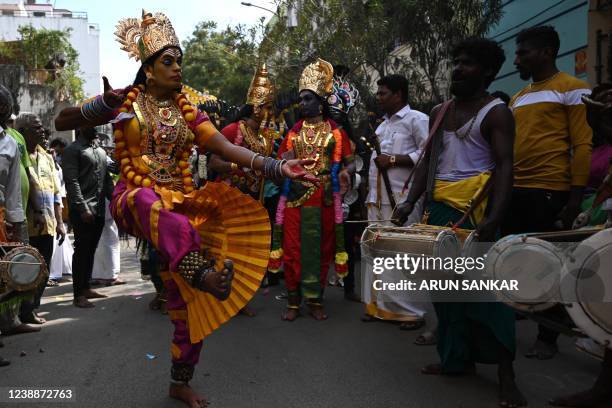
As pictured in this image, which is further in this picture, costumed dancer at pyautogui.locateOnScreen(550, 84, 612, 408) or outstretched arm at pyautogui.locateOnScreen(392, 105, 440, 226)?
outstretched arm at pyautogui.locateOnScreen(392, 105, 440, 226)

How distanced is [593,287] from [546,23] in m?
8.92

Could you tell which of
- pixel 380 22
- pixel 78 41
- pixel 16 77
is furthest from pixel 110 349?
pixel 78 41

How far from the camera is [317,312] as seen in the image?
19.1 ft

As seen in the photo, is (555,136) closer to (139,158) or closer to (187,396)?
(139,158)

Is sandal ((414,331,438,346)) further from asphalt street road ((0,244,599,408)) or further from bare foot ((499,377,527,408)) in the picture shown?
bare foot ((499,377,527,408))

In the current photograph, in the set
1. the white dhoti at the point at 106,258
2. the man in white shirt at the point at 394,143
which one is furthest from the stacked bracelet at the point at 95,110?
the white dhoti at the point at 106,258

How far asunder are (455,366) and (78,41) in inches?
2233

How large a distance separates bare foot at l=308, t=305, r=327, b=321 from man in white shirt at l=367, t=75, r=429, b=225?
1047 millimetres

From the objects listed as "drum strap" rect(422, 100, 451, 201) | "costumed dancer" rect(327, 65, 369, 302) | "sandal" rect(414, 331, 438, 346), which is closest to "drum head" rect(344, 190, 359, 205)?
"costumed dancer" rect(327, 65, 369, 302)

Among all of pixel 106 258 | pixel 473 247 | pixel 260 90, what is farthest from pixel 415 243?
pixel 106 258

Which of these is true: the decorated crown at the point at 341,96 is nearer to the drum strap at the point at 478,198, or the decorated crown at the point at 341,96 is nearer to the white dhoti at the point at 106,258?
the drum strap at the point at 478,198

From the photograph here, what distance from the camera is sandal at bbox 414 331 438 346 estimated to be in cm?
484

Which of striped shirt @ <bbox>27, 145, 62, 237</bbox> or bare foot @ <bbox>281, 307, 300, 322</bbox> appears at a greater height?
striped shirt @ <bbox>27, 145, 62, 237</bbox>

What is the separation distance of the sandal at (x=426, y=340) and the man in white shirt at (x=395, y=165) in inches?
17.5
